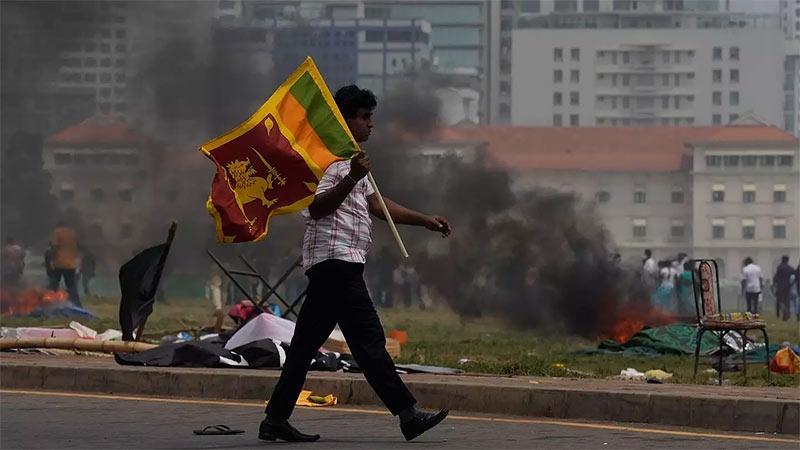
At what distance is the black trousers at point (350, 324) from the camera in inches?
333

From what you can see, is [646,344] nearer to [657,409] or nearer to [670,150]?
[657,409]

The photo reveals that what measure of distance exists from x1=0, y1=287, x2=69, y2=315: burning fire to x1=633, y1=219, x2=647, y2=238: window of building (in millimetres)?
12480

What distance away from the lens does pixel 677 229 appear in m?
41.5

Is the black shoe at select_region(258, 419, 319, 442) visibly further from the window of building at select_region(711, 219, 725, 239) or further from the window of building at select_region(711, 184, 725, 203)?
the window of building at select_region(711, 219, 725, 239)

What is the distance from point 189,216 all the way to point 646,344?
1864 centimetres

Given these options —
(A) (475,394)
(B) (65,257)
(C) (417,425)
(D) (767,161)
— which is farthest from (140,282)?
(D) (767,161)

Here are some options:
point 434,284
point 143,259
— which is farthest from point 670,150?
point 143,259


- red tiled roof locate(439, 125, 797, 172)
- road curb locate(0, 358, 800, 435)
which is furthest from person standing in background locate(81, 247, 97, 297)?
road curb locate(0, 358, 800, 435)

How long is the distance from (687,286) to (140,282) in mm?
17628

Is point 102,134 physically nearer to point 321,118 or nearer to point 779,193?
point 779,193

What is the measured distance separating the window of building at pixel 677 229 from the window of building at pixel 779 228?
2690mm

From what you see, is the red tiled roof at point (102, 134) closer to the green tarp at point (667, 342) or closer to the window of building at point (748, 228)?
the window of building at point (748, 228)

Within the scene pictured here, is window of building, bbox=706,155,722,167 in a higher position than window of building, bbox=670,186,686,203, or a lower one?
higher

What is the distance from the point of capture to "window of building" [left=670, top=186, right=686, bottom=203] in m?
40.1
